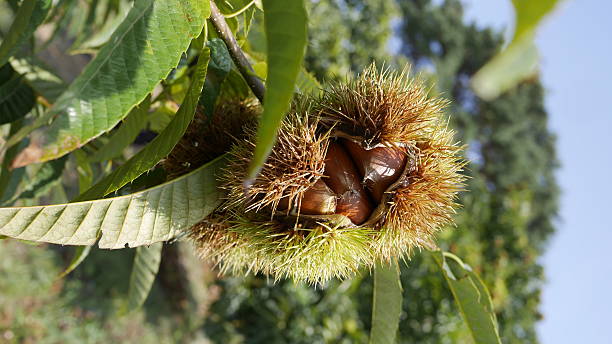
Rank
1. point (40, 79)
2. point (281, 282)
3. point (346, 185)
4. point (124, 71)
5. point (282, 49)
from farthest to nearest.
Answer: point (281, 282), point (40, 79), point (346, 185), point (124, 71), point (282, 49)

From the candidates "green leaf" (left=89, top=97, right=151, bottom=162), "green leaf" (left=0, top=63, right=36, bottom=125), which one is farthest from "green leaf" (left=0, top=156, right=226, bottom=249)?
"green leaf" (left=0, top=63, right=36, bottom=125)

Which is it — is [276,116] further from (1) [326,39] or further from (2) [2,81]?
(1) [326,39]

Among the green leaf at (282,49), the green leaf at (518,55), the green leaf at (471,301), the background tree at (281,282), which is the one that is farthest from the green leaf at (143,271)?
the green leaf at (518,55)

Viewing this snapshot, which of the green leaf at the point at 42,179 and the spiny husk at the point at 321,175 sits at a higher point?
the spiny husk at the point at 321,175

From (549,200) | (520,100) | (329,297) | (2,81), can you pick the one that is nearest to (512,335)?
(329,297)

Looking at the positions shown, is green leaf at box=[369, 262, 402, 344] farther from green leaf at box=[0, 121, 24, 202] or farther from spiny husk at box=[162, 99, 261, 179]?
green leaf at box=[0, 121, 24, 202]

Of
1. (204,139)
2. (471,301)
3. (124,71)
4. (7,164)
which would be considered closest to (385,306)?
(471,301)

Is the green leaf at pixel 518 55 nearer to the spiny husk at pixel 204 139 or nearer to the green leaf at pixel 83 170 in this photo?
the spiny husk at pixel 204 139

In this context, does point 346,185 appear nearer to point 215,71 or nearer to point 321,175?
point 321,175
